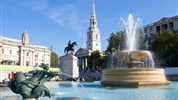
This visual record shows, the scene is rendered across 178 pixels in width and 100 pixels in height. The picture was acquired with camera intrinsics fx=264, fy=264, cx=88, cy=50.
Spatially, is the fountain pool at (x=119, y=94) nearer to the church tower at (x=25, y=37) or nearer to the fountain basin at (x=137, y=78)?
the fountain basin at (x=137, y=78)

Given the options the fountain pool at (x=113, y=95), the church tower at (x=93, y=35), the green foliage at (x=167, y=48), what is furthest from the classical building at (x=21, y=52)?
the fountain pool at (x=113, y=95)

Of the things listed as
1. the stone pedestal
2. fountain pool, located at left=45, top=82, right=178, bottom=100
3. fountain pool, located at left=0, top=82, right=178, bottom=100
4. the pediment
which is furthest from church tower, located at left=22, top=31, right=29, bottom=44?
fountain pool, located at left=45, top=82, right=178, bottom=100

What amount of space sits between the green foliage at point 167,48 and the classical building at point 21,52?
1228 inches

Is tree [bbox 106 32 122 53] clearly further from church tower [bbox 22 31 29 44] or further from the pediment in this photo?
the pediment

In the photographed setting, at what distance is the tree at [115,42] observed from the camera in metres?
52.8

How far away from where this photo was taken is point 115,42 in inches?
2094

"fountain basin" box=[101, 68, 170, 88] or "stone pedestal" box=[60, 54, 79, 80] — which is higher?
"stone pedestal" box=[60, 54, 79, 80]

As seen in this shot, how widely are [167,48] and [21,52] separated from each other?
127 ft

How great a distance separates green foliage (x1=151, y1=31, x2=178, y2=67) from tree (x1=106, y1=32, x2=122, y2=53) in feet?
24.5

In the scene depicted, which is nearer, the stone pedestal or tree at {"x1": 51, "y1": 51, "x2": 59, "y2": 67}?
the stone pedestal

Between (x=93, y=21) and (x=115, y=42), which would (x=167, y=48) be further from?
(x=93, y=21)


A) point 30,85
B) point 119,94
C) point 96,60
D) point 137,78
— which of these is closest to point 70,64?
point 137,78

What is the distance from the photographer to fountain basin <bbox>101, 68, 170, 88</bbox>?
57.5 ft

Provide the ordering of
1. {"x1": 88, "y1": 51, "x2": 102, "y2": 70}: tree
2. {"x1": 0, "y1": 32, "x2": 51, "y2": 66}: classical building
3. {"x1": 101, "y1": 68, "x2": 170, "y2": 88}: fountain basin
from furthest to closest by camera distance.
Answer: {"x1": 0, "y1": 32, "x2": 51, "y2": 66}: classical building, {"x1": 88, "y1": 51, "x2": 102, "y2": 70}: tree, {"x1": 101, "y1": 68, "x2": 170, "y2": 88}: fountain basin
